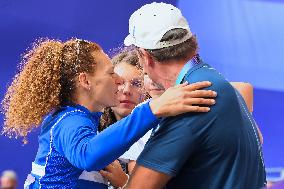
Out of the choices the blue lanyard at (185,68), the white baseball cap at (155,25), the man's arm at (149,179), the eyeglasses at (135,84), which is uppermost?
the eyeglasses at (135,84)

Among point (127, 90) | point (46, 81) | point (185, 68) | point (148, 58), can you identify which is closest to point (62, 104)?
point (46, 81)

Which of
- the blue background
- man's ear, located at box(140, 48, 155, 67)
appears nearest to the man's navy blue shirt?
man's ear, located at box(140, 48, 155, 67)

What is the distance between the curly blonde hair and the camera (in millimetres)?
2129

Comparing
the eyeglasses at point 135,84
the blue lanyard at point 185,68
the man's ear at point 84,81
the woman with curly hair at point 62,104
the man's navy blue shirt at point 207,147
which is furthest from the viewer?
the eyeglasses at point 135,84

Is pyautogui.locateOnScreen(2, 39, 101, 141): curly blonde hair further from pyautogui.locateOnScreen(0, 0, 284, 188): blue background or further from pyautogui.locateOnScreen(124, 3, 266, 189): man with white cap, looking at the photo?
pyautogui.locateOnScreen(0, 0, 284, 188): blue background

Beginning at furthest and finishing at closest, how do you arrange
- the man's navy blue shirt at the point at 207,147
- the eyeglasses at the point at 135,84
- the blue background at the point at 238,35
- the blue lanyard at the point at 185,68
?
the blue background at the point at 238,35 < the eyeglasses at the point at 135,84 < the blue lanyard at the point at 185,68 < the man's navy blue shirt at the point at 207,147

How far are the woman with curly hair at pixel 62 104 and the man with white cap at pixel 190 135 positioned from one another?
24cm

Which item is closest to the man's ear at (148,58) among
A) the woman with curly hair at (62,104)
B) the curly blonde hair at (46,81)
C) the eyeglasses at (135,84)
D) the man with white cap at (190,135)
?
the man with white cap at (190,135)

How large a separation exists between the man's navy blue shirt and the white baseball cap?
131mm

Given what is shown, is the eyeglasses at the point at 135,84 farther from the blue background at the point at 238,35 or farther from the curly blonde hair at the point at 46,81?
the blue background at the point at 238,35

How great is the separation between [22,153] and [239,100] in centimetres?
285

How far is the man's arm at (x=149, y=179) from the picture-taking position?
1.59 meters

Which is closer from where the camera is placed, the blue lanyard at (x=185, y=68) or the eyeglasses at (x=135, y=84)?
the blue lanyard at (x=185, y=68)

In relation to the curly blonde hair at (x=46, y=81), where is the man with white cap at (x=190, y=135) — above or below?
below
